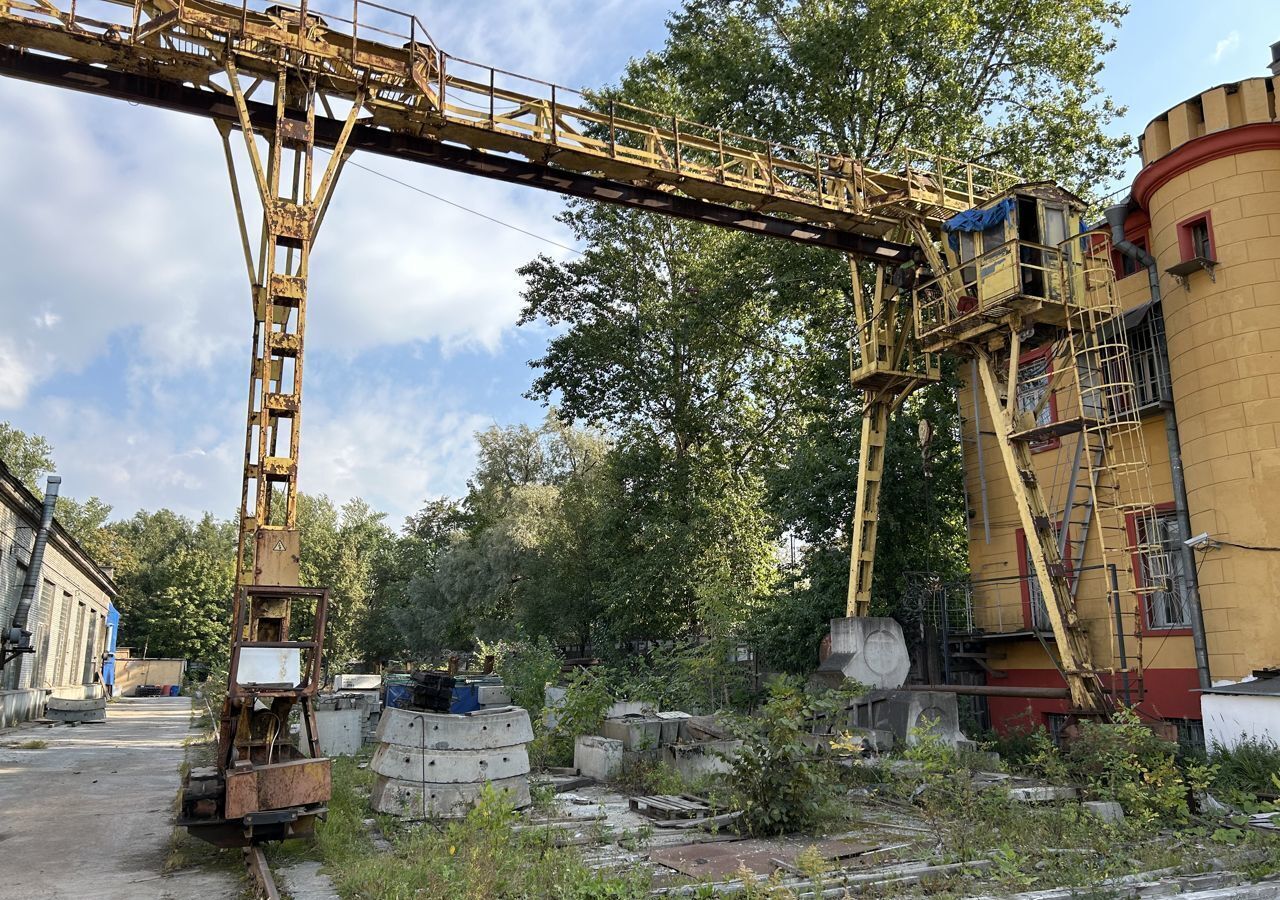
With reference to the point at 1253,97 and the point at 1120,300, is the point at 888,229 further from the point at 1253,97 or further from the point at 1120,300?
the point at 1253,97

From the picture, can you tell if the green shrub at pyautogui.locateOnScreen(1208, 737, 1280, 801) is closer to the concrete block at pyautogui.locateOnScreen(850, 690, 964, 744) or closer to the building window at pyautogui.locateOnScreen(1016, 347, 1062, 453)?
the concrete block at pyautogui.locateOnScreen(850, 690, 964, 744)

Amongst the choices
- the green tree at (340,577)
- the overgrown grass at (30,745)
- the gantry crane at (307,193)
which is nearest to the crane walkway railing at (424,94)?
the gantry crane at (307,193)

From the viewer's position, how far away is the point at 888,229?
17.6 metres

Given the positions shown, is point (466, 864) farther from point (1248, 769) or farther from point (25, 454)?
point (25, 454)

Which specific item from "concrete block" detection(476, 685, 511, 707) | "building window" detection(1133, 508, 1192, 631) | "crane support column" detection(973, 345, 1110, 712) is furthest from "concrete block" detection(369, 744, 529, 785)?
→ "building window" detection(1133, 508, 1192, 631)

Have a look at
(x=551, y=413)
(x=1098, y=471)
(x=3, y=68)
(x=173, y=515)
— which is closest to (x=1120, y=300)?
(x=1098, y=471)

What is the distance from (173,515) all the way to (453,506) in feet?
149

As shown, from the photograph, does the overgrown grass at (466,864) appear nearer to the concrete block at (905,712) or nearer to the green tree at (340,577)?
the concrete block at (905,712)

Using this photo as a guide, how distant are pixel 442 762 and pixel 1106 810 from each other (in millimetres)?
7186

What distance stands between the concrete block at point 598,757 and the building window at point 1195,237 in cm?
1177

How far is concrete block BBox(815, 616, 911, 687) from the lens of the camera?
640 inches

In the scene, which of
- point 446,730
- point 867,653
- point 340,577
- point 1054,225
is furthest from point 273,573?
point 340,577

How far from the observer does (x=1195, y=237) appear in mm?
14484

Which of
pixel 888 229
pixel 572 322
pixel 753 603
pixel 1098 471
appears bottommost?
pixel 753 603
